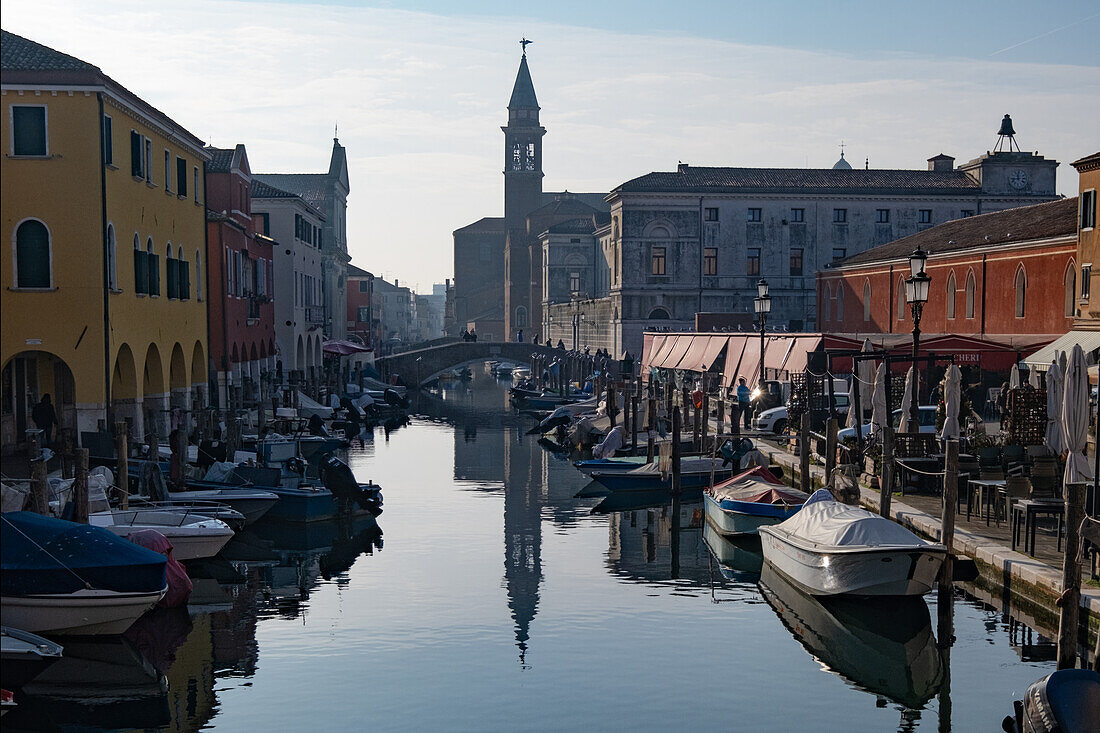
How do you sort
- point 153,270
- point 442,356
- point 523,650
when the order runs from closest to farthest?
1. point 523,650
2. point 153,270
3. point 442,356

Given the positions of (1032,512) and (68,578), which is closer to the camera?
(68,578)

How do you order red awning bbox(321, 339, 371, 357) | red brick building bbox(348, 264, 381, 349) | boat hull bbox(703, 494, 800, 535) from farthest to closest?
red brick building bbox(348, 264, 381, 349) → red awning bbox(321, 339, 371, 357) → boat hull bbox(703, 494, 800, 535)

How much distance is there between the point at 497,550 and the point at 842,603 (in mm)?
7529

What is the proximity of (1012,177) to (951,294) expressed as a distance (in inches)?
1108

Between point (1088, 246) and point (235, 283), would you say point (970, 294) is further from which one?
point (235, 283)

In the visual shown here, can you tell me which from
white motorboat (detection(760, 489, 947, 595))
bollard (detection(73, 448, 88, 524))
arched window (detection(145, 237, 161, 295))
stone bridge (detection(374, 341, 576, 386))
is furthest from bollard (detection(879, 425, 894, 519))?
stone bridge (detection(374, 341, 576, 386))

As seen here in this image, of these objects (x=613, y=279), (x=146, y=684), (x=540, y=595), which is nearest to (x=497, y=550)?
(x=540, y=595)

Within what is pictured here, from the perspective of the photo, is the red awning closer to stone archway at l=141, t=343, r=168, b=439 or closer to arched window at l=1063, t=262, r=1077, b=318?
stone archway at l=141, t=343, r=168, b=439

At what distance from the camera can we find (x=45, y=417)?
27.3 m

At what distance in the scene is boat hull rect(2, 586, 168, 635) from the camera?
49.4 feet

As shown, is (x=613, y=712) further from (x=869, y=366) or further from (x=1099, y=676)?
(x=869, y=366)

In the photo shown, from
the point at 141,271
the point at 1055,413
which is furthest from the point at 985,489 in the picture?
the point at 141,271

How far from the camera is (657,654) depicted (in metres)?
15.5

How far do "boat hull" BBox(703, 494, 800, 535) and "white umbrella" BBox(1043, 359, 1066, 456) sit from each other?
17.4 feet
